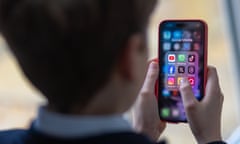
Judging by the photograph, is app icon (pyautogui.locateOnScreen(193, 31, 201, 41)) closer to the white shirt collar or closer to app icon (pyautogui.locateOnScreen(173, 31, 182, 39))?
app icon (pyautogui.locateOnScreen(173, 31, 182, 39))

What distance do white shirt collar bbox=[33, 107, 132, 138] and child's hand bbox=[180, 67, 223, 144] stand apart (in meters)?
0.18

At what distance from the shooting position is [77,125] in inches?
22.5

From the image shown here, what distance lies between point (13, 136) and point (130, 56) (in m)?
0.20

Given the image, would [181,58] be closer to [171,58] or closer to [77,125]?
[171,58]

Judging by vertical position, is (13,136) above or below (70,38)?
below

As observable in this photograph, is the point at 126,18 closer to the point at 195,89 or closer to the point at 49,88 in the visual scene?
the point at 49,88

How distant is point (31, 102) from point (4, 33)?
1.03 meters

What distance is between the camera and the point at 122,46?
55cm

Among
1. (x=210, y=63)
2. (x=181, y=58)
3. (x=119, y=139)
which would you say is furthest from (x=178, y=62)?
(x=210, y=63)

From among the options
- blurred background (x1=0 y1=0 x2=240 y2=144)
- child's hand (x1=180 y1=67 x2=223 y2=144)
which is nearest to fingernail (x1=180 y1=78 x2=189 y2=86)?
child's hand (x1=180 y1=67 x2=223 y2=144)

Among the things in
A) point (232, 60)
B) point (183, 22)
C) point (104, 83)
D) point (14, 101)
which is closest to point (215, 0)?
point (232, 60)

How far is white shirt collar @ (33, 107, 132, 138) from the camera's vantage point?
572 mm

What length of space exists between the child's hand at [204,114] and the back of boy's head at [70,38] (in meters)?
0.19

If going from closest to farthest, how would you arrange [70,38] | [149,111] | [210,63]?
[70,38]
[149,111]
[210,63]
